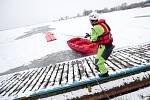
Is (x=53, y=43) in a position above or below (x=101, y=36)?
below

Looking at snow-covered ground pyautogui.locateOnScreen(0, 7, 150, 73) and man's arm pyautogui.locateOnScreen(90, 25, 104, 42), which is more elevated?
man's arm pyautogui.locateOnScreen(90, 25, 104, 42)

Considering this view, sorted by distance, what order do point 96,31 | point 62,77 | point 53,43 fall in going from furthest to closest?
point 53,43 → point 62,77 → point 96,31

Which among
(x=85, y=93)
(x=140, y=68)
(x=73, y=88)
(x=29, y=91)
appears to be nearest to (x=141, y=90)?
(x=140, y=68)

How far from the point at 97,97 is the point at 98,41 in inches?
56.1

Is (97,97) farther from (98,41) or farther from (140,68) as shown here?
(140,68)

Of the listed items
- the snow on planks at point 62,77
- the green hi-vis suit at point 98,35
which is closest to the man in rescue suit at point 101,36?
the green hi-vis suit at point 98,35

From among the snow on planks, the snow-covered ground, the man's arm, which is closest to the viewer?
the man's arm

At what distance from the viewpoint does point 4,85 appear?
21.5 ft

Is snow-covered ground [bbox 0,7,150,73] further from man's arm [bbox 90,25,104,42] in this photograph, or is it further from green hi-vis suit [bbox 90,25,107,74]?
man's arm [bbox 90,25,104,42]

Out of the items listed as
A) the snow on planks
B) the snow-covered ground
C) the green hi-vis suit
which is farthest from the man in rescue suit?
the snow-covered ground

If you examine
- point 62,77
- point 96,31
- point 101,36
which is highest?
point 96,31

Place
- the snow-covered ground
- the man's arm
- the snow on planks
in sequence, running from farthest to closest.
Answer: the snow-covered ground < the snow on planks < the man's arm

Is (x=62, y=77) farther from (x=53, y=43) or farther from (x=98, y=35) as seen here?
(x=53, y=43)

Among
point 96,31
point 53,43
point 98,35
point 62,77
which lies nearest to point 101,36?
point 98,35
